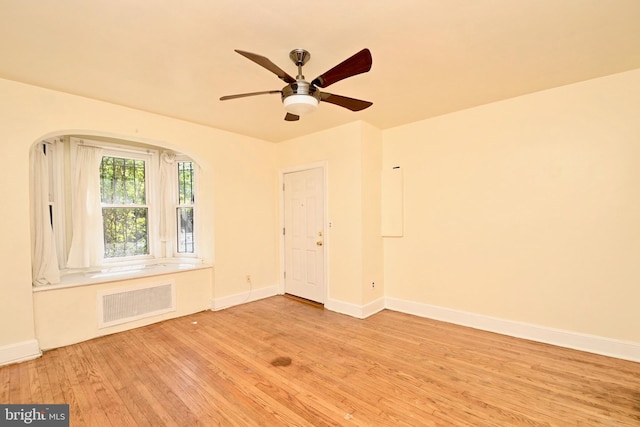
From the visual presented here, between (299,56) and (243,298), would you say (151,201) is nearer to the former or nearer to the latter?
(243,298)

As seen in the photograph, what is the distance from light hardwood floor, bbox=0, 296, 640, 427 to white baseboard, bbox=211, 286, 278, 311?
71 cm

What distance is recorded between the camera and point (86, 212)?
11.9ft

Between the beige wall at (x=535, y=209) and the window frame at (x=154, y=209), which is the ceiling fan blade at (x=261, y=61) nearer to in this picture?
the beige wall at (x=535, y=209)

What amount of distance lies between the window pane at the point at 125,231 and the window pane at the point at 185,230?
0.46 metres

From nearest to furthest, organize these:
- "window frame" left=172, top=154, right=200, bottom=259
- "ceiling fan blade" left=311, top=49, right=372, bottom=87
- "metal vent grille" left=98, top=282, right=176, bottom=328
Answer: "ceiling fan blade" left=311, top=49, right=372, bottom=87, "metal vent grille" left=98, top=282, right=176, bottom=328, "window frame" left=172, top=154, right=200, bottom=259

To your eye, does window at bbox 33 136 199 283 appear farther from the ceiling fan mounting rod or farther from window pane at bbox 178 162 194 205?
the ceiling fan mounting rod

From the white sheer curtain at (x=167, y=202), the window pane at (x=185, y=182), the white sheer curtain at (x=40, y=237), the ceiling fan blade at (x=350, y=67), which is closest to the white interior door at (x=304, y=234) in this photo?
the window pane at (x=185, y=182)

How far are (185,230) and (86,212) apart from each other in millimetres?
1270

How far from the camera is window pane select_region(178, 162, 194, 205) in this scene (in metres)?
4.52

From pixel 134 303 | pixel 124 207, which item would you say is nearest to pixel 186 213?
pixel 124 207

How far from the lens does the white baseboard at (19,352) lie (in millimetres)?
2553

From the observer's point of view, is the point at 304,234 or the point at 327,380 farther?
the point at 304,234

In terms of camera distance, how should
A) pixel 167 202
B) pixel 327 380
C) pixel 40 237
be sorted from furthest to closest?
pixel 167 202 < pixel 40 237 < pixel 327 380

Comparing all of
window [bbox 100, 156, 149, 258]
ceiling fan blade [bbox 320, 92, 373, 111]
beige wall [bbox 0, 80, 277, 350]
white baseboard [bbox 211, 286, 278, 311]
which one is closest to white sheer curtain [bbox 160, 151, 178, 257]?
window [bbox 100, 156, 149, 258]
